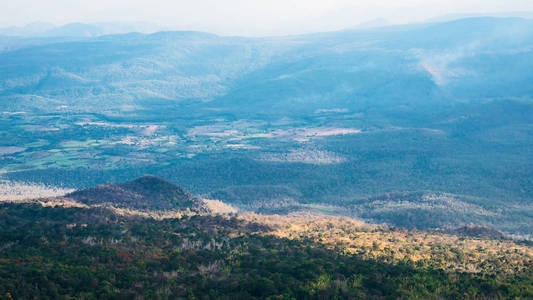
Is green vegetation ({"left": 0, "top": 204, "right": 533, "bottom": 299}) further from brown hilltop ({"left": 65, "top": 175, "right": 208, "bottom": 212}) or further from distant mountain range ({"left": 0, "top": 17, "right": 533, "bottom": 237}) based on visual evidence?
distant mountain range ({"left": 0, "top": 17, "right": 533, "bottom": 237})

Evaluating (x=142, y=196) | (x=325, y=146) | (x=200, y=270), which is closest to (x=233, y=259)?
(x=200, y=270)

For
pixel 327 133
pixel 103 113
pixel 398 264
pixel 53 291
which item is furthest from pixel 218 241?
pixel 103 113

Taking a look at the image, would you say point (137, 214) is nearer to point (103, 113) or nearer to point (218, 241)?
point (218, 241)

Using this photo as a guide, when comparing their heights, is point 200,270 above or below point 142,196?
above

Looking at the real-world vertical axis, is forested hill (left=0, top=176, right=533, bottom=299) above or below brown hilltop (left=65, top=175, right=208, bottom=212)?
above

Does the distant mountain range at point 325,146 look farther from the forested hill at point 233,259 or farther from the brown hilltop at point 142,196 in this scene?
the forested hill at point 233,259

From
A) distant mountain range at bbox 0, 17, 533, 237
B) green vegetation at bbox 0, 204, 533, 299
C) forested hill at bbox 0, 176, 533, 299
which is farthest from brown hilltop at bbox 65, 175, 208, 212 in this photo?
green vegetation at bbox 0, 204, 533, 299

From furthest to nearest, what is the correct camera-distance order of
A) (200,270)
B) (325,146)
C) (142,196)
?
(325,146) → (142,196) → (200,270)

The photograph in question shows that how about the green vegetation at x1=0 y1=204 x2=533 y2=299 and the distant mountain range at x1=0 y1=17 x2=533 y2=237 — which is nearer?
the green vegetation at x1=0 y1=204 x2=533 y2=299

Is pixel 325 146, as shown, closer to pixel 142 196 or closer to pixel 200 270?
pixel 142 196
